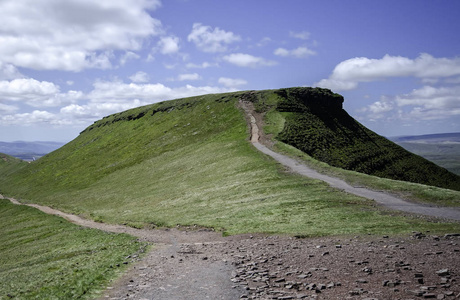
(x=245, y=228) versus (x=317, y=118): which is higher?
(x=317, y=118)

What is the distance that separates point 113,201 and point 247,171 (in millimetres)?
29252

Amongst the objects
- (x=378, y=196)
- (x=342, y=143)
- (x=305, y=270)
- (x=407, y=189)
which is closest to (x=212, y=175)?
(x=378, y=196)

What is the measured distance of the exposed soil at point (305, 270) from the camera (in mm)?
13758

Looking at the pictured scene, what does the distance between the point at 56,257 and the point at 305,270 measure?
87.5 feet

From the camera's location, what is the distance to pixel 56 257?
32719 millimetres

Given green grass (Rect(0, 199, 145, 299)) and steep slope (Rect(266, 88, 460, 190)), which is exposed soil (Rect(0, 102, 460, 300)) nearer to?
green grass (Rect(0, 199, 145, 299))

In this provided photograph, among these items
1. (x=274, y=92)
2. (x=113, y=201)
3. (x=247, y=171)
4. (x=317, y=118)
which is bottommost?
(x=113, y=201)

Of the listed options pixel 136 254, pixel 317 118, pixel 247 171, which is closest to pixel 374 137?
pixel 317 118

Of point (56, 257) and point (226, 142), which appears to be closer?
point (56, 257)

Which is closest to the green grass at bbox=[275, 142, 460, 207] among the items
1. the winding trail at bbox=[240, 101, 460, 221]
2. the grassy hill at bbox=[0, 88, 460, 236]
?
the grassy hill at bbox=[0, 88, 460, 236]

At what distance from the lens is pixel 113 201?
219 ft

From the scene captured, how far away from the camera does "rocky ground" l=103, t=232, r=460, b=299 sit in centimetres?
1371

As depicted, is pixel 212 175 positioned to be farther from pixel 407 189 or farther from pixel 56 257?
pixel 407 189

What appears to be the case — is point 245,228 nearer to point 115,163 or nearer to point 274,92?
point 115,163
